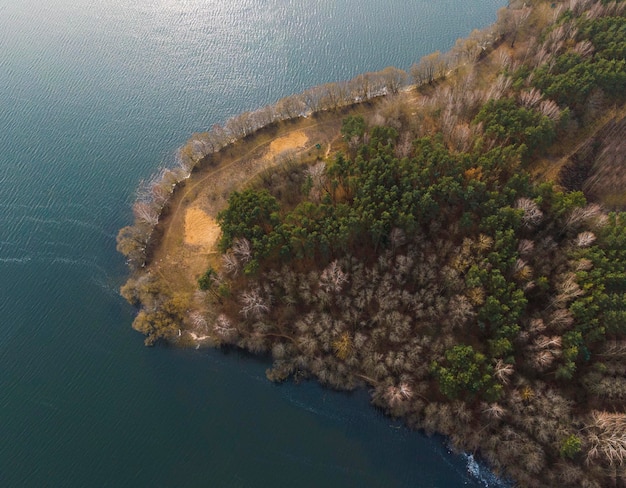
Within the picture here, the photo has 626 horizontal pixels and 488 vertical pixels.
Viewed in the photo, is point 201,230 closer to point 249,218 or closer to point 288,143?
point 249,218

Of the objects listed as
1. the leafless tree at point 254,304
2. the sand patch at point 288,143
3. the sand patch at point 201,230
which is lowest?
the leafless tree at point 254,304

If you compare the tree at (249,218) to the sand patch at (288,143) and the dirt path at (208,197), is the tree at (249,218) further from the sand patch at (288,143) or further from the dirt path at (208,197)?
the sand patch at (288,143)

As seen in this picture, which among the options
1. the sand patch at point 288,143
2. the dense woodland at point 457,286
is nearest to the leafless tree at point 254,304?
the dense woodland at point 457,286

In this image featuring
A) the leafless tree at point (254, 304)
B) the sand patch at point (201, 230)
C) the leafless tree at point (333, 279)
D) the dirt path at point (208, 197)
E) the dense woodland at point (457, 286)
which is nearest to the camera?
the dense woodland at point (457, 286)

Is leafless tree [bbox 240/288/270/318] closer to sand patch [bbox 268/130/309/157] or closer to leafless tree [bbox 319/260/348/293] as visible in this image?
leafless tree [bbox 319/260/348/293]

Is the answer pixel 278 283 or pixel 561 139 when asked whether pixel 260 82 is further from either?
pixel 561 139

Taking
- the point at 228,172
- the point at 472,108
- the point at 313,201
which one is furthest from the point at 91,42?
the point at 472,108
